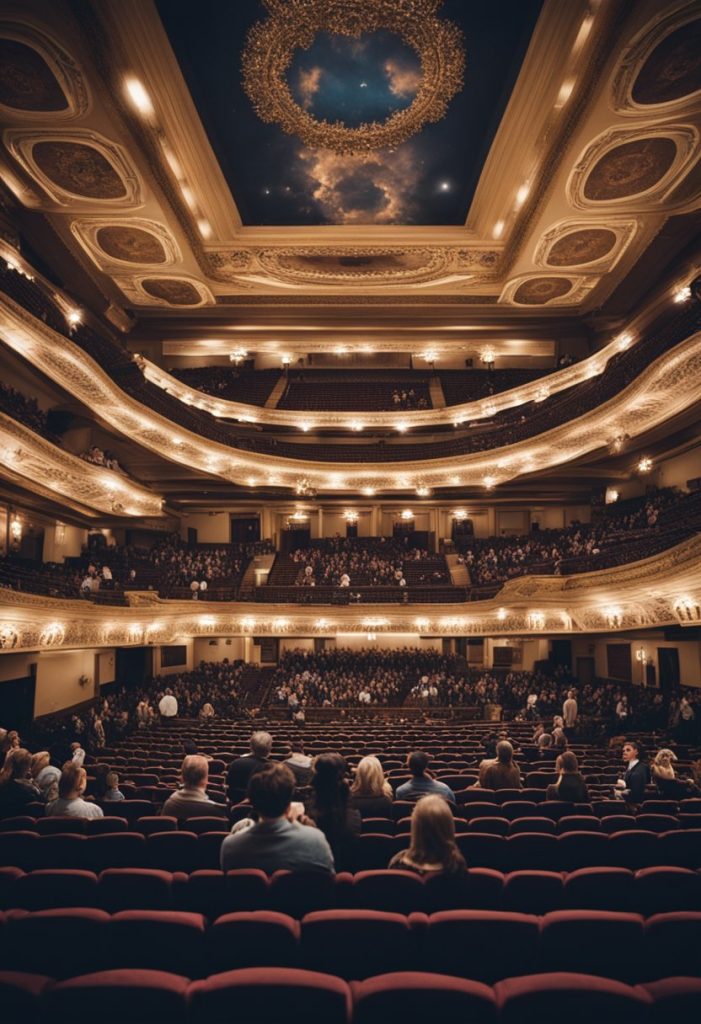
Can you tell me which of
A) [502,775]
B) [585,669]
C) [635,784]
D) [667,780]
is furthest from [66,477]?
[585,669]

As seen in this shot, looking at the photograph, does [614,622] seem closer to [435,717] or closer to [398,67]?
[435,717]

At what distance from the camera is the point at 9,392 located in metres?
15.5

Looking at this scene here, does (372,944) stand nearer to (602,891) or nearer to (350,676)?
(602,891)

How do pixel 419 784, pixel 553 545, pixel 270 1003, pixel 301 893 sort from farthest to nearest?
pixel 553 545
pixel 419 784
pixel 301 893
pixel 270 1003

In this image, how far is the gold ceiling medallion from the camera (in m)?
11.9

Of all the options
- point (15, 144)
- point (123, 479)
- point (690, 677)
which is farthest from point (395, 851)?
point (123, 479)

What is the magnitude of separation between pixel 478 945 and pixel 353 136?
17.0 m

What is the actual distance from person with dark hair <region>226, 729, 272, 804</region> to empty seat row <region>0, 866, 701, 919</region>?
1.99 m

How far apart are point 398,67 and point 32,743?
17499 mm

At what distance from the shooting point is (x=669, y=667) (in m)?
17.1

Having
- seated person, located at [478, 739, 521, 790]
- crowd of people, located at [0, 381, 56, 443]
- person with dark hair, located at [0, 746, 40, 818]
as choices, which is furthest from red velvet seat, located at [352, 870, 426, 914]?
crowd of people, located at [0, 381, 56, 443]

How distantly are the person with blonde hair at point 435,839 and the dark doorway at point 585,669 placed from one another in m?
21.2

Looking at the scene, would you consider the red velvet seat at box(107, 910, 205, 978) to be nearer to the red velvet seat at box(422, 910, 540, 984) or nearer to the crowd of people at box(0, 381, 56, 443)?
the red velvet seat at box(422, 910, 540, 984)

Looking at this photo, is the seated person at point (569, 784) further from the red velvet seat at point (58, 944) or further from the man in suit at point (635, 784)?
the red velvet seat at point (58, 944)
